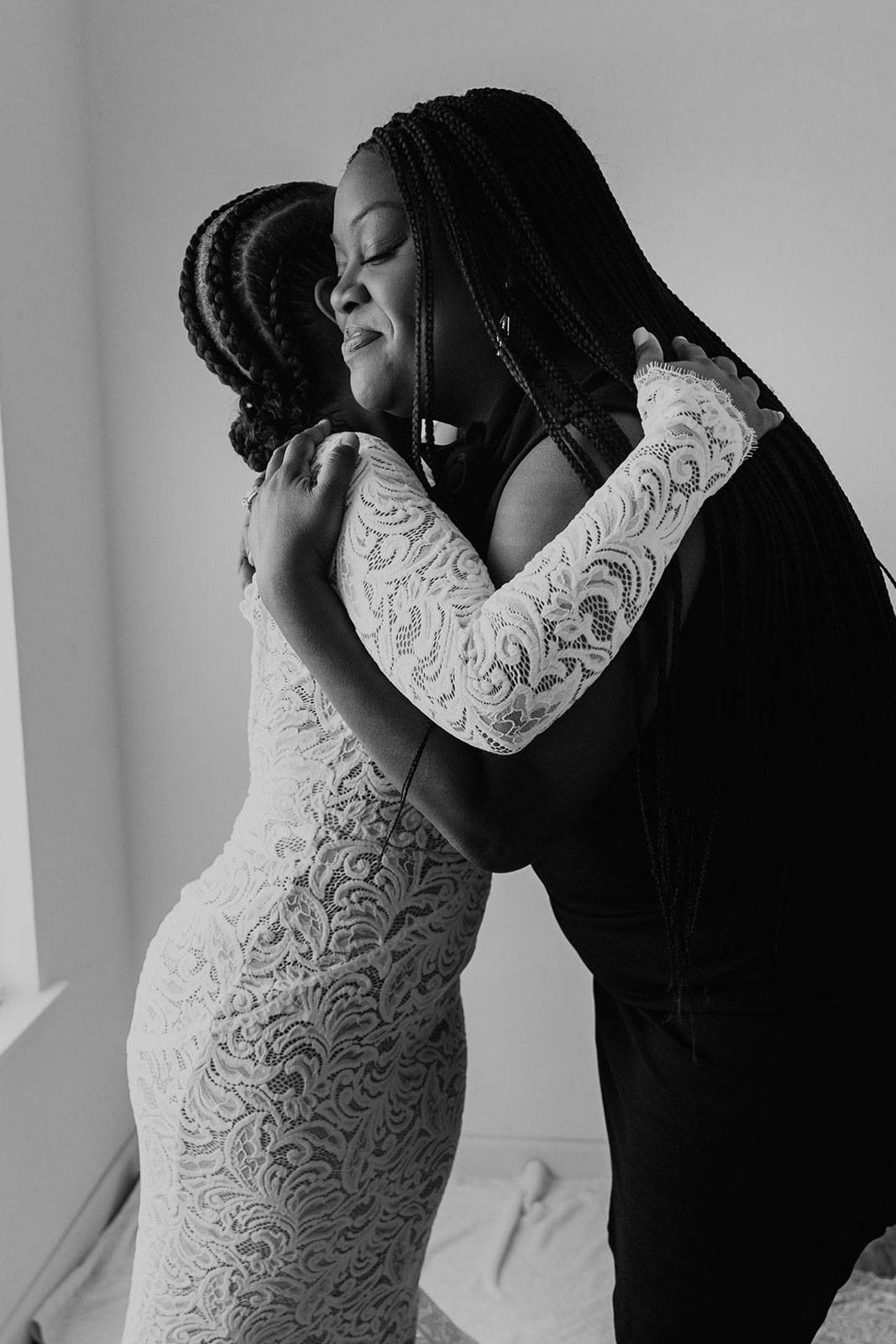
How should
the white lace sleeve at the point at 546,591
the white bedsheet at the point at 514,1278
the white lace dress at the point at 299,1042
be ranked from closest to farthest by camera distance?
the white lace sleeve at the point at 546,591 → the white lace dress at the point at 299,1042 → the white bedsheet at the point at 514,1278

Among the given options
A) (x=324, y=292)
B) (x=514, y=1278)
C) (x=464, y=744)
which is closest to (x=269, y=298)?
(x=324, y=292)

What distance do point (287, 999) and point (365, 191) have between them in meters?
0.72

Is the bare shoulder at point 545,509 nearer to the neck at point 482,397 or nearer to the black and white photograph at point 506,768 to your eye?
the black and white photograph at point 506,768

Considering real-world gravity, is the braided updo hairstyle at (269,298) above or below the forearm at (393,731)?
above

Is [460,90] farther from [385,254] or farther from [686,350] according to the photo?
[686,350]

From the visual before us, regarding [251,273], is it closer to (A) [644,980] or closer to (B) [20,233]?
(A) [644,980]

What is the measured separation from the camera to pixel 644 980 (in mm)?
1168

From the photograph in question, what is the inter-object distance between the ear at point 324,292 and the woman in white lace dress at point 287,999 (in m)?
0.03

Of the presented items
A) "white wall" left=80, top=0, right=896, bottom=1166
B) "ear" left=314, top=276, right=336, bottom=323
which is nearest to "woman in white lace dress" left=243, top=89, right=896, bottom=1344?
"ear" left=314, top=276, right=336, bottom=323

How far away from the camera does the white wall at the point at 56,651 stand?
2061mm

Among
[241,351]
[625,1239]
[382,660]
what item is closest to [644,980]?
[625,1239]

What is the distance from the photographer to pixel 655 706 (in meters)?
1.00

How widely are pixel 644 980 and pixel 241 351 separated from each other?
71 cm

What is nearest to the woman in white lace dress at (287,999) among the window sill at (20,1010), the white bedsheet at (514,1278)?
the window sill at (20,1010)
